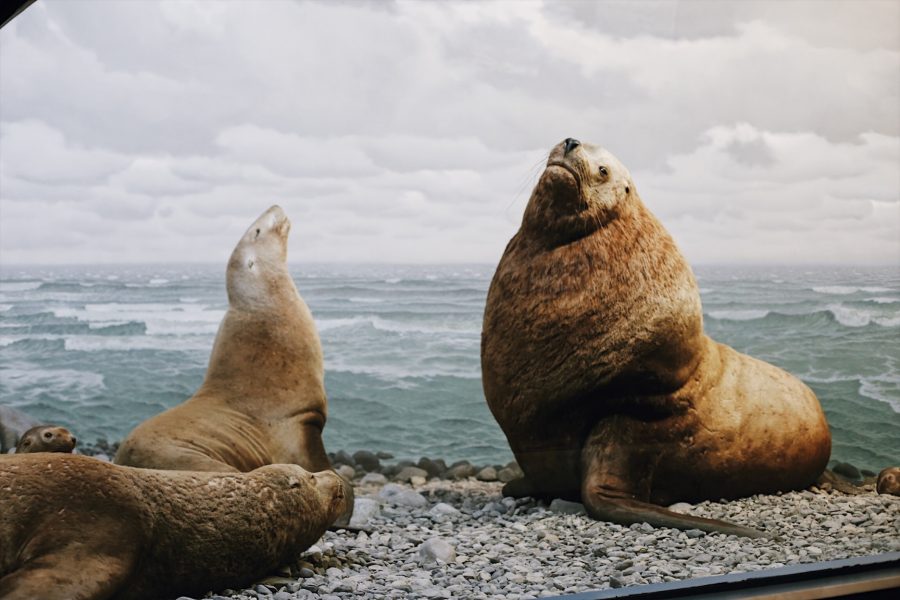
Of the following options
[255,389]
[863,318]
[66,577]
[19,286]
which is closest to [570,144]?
[863,318]

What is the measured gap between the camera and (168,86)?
2.61 metres

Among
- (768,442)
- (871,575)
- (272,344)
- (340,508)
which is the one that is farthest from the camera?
(768,442)

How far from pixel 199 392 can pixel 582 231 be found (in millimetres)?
1436

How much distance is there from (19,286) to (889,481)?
9.17ft

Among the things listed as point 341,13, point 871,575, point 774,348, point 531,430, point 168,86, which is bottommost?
point 871,575

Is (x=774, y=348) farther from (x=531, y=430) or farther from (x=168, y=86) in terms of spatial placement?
A: (x=168, y=86)

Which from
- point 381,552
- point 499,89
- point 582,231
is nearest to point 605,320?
point 582,231

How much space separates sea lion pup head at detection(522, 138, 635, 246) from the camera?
3.10 metres

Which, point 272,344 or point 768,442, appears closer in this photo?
point 272,344

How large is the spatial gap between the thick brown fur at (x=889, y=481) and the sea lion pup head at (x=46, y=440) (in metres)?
2.57

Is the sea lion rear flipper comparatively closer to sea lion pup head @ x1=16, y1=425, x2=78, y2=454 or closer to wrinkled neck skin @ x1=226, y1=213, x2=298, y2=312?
wrinkled neck skin @ x1=226, y1=213, x2=298, y2=312

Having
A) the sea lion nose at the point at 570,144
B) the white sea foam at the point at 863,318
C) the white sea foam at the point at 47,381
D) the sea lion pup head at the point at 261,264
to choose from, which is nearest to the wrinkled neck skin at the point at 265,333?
the sea lion pup head at the point at 261,264

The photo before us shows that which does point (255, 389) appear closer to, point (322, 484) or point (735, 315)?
point (322, 484)

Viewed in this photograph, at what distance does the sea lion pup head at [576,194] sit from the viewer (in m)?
3.10
